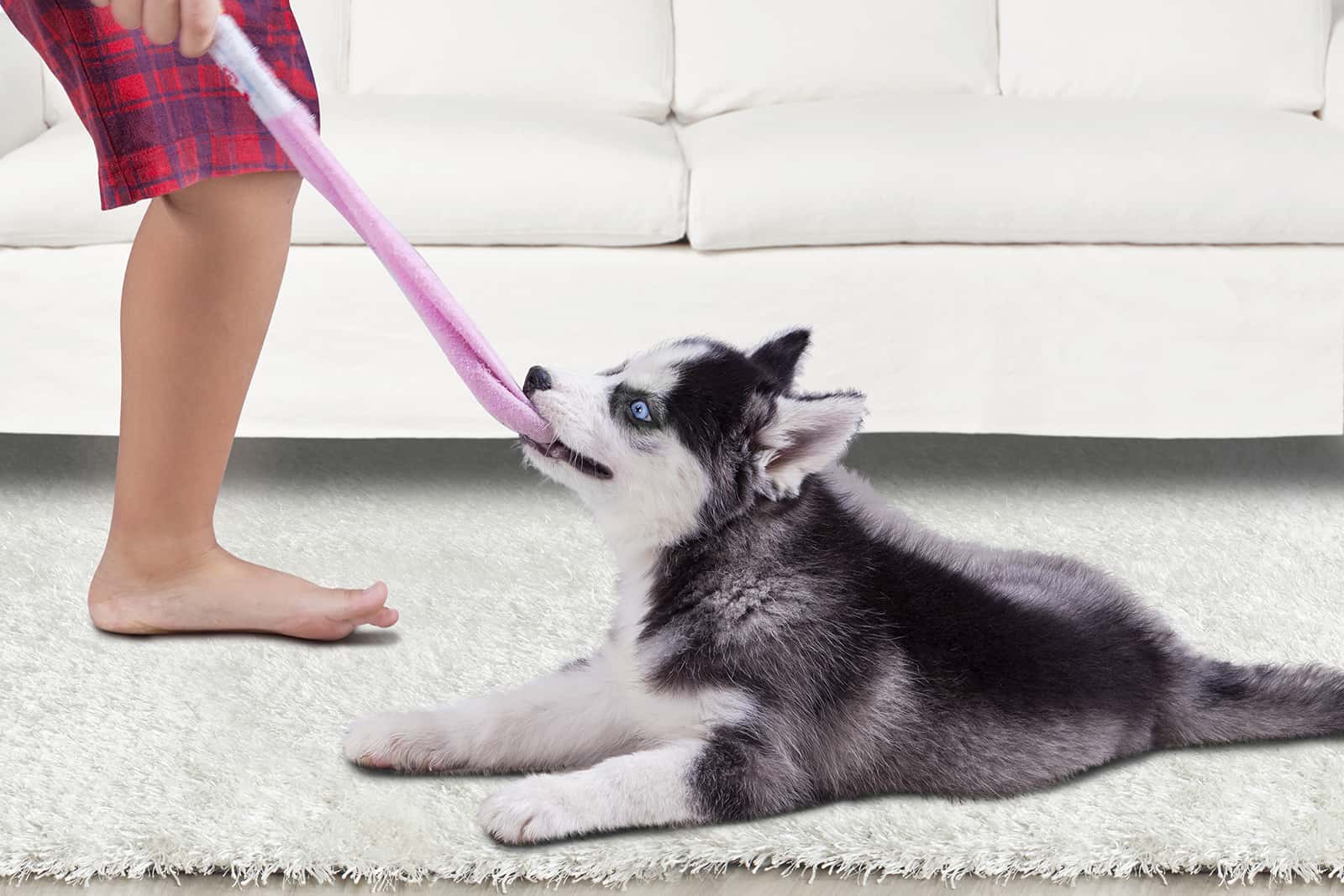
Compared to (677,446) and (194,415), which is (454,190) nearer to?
(194,415)

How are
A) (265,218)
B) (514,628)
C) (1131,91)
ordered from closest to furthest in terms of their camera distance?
(265,218), (514,628), (1131,91)

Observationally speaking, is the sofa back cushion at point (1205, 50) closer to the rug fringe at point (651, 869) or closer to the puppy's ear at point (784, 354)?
the puppy's ear at point (784, 354)

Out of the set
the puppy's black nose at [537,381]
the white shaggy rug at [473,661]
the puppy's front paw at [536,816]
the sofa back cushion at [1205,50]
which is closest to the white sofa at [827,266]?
the white shaggy rug at [473,661]

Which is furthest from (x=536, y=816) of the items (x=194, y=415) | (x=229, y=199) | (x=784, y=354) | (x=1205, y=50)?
(x=1205, y=50)

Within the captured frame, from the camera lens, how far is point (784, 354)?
1425 mm

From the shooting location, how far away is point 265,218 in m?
1.58

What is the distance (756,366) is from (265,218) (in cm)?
63

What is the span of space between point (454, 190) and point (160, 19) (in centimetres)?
82

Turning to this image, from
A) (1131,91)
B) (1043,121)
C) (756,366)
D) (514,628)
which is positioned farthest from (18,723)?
(1131,91)

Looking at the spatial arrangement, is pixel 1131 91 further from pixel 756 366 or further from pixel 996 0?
pixel 756 366

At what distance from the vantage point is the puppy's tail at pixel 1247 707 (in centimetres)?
135

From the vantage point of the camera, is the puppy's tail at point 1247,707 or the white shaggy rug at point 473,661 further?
the puppy's tail at point 1247,707

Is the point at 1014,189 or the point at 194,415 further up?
the point at 1014,189

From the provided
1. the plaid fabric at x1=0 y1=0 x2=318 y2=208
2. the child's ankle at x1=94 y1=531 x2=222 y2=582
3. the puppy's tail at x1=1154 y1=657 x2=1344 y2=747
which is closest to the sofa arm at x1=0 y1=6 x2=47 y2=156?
the plaid fabric at x1=0 y1=0 x2=318 y2=208
